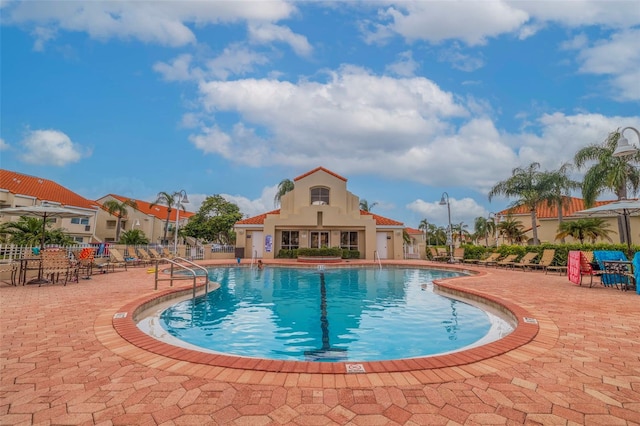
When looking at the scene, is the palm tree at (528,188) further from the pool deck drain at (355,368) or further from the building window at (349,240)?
the pool deck drain at (355,368)

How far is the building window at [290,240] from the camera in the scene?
27.1m

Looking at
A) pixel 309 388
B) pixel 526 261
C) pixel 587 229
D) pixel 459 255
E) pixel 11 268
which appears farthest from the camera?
pixel 459 255

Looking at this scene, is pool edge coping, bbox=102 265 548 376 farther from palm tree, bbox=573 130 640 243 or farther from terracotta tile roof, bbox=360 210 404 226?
terracotta tile roof, bbox=360 210 404 226

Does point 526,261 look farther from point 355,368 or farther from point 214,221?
point 214,221

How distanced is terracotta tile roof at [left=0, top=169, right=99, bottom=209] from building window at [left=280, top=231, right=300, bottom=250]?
90.0ft

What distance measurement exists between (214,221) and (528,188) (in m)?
35.1

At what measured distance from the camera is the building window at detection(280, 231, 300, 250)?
88.9ft

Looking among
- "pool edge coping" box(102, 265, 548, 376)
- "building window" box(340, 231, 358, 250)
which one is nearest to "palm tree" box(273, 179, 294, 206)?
"building window" box(340, 231, 358, 250)

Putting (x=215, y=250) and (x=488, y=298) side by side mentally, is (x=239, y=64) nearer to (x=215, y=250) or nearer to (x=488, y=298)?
(x=488, y=298)

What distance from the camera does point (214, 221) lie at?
131 ft

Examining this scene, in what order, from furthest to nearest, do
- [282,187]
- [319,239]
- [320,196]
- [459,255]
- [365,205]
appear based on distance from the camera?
1. [365,205]
2. [282,187]
3. [320,196]
4. [319,239]
5. [459,255]

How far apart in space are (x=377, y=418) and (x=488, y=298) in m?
6.69

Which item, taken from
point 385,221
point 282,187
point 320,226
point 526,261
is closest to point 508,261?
point 526,261

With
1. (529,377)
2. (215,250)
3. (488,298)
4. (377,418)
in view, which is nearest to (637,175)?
(488,298)
